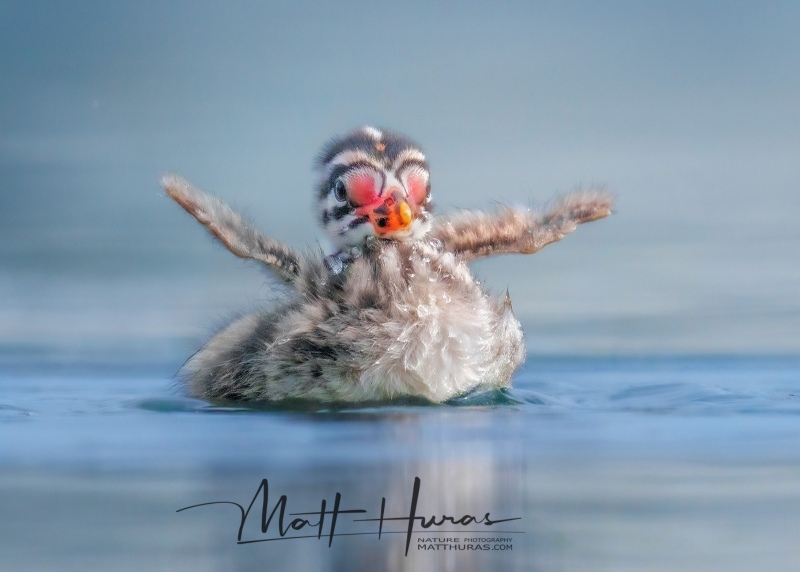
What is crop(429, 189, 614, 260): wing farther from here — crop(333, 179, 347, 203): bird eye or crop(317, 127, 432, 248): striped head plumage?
crop(333, 179, 347, 203): bird eye

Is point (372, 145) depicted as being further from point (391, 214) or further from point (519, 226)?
point (519, 226)

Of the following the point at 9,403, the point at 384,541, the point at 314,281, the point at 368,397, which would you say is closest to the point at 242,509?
the point at 384,541

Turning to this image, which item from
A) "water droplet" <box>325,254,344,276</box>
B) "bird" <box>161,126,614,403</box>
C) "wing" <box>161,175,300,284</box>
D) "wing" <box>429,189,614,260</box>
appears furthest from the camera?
"wing" <box>429,189,614,260</box>

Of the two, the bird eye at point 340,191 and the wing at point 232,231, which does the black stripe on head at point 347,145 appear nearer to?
the bird eye at point 340,191

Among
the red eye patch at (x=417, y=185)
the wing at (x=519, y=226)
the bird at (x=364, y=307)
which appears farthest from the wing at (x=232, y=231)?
the wing at (x=519, y=226)

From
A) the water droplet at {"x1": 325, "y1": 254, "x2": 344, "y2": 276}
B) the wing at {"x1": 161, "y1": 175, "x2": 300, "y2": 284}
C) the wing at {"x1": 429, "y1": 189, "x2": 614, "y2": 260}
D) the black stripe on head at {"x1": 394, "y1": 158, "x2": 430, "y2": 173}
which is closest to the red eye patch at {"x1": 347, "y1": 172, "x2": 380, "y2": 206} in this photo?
the black stripe on head at {"x1": 394, "y1": 158, "x2": 430, "y2": 173}

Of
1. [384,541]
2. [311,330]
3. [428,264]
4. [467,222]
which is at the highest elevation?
[467,222]

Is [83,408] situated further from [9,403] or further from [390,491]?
[390,491]
